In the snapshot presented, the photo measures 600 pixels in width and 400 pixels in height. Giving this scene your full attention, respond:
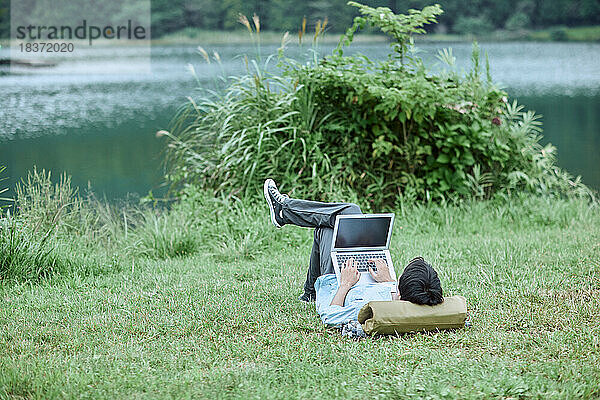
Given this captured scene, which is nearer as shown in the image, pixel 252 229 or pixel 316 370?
pixel 316 370

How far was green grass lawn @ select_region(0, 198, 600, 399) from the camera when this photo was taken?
9.72ft

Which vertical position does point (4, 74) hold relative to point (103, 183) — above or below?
above

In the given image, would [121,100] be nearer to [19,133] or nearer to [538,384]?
[19,133]

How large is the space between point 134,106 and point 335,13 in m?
9.66

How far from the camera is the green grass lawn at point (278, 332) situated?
2.96m

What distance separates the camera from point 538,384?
293 cm

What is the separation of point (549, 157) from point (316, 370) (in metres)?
5.83

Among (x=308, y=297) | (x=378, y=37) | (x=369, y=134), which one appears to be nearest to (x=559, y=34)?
(x=378, y=37)

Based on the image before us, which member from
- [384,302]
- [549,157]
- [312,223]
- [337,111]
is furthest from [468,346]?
[549,157]

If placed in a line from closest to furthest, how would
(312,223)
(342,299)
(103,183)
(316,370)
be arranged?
(316,370) < (342,299) < (312,223) < (103,183)

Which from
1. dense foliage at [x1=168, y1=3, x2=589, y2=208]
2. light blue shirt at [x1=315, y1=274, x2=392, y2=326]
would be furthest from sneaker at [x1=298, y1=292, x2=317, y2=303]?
dense foliage at [x1=168, y1=3, x2=589, y2=208]

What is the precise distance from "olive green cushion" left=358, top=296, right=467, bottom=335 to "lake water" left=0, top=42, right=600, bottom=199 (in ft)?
15.4

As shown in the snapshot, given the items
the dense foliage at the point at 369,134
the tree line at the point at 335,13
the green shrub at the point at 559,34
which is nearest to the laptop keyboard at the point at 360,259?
the dense foliage at the point at 369,134

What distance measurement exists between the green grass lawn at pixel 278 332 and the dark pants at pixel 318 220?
27cm
